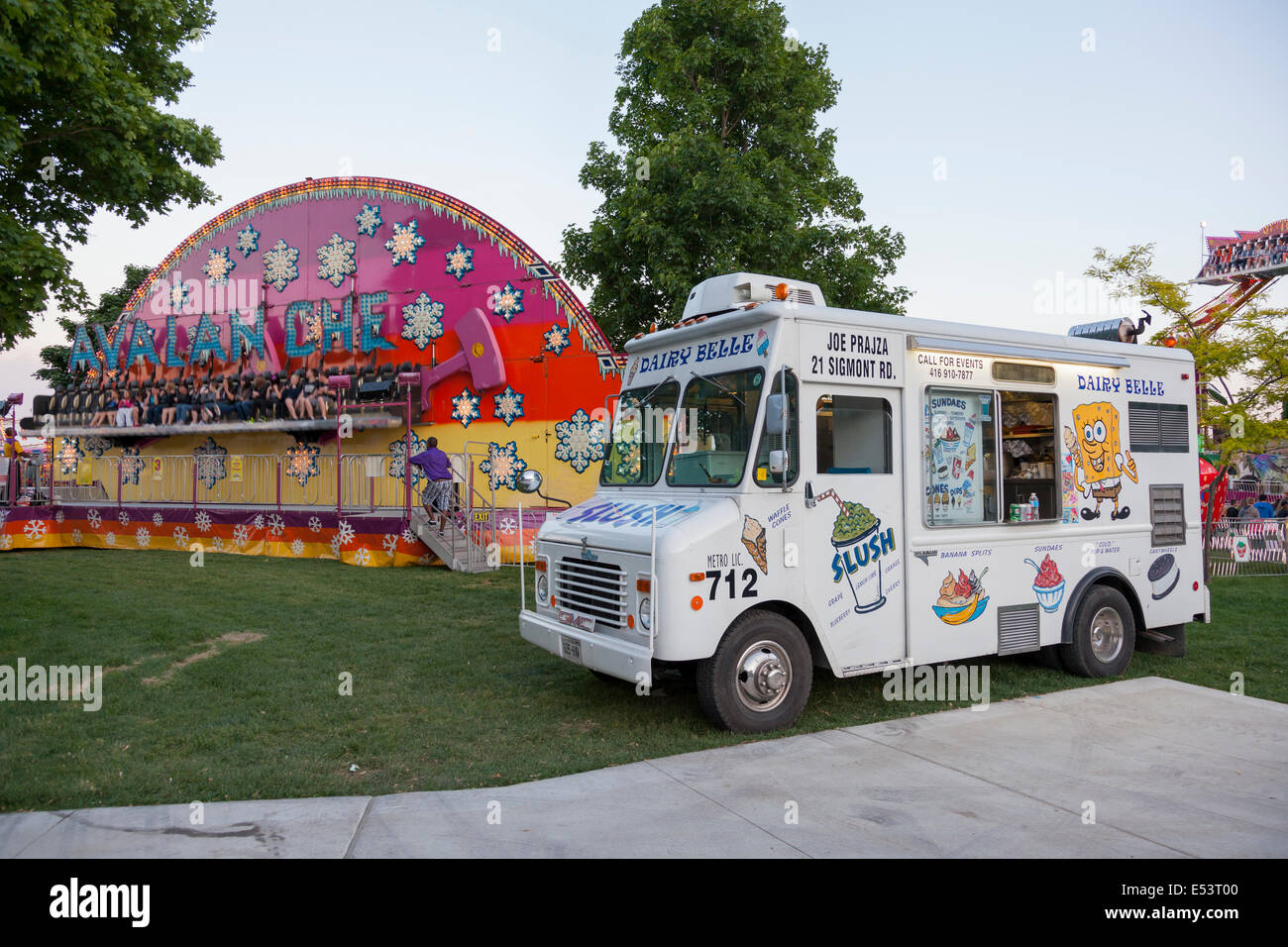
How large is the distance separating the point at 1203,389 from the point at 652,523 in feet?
24.3

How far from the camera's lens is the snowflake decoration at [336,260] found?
797 inches

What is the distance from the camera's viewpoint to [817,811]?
4906mm

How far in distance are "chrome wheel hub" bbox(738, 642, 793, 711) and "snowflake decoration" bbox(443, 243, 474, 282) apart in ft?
46.3

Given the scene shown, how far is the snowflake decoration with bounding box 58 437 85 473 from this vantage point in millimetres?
24484

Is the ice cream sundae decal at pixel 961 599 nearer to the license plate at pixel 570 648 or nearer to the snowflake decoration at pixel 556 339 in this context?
the license plate at pixel 570 648

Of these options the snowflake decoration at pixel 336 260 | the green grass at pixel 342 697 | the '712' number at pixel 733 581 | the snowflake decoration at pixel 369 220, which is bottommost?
the green grass at pixel 342 697

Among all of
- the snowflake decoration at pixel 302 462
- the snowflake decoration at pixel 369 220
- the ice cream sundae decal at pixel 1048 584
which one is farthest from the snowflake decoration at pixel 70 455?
the ice cream sundae decal at pixel 1048 584

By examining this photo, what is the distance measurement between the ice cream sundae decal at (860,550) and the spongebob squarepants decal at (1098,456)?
229cm

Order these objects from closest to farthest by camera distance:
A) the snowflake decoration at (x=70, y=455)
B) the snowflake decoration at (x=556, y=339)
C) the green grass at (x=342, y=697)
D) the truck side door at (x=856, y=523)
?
1. the green grass at (x=342, y=697)
2. the truck side door at (x=856, y=523)
3. the snowflake decoration at (x=556, y=339)
4. the snowflake decoration at (x=70, y=455)

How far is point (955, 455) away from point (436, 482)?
10826mm

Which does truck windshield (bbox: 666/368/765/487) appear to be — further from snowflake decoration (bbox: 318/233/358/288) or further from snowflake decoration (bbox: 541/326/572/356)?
snowflake decoration (bbox: 318/233/358/288)

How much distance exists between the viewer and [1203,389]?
32.2 feet

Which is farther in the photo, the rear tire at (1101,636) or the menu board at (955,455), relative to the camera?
the rear tire at (1101,636)

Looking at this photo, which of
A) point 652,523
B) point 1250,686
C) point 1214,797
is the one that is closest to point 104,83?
point 652,523
